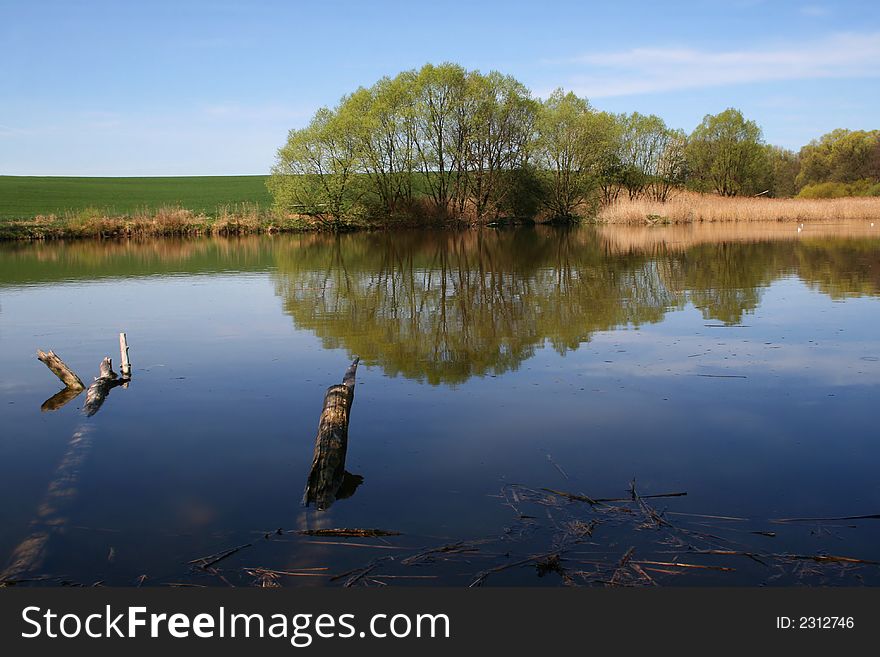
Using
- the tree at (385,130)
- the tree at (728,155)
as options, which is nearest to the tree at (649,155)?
the tree at (728,155)

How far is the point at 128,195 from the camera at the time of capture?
75.2 metres

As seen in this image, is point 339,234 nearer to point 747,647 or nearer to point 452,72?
point 452,72

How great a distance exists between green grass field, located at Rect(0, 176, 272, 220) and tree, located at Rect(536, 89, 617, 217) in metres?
21.2

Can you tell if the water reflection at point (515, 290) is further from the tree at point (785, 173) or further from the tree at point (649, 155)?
the tree at point (785, 173)

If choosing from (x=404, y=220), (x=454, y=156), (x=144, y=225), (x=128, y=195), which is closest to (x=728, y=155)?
(x=454, y=156)

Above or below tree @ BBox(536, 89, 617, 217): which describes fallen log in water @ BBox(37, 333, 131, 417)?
below

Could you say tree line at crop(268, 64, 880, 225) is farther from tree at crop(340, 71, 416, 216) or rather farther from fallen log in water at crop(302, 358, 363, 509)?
fallen log in water at crop(302, 358, 363, 509)

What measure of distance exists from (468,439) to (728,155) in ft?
216

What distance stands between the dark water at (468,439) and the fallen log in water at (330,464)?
0.15 m

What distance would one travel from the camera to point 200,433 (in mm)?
7738

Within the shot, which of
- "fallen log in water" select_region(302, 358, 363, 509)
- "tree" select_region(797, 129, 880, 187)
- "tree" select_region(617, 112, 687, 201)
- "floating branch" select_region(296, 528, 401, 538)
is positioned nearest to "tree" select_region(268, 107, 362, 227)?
"tree" select_region(617, 112, 687, 201)

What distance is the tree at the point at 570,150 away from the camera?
53781 millimetres

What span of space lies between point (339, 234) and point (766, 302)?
3590cm

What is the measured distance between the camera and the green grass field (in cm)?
6091
